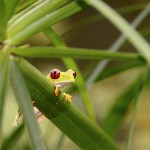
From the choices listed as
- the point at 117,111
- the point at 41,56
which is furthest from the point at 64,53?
the point at 117,111

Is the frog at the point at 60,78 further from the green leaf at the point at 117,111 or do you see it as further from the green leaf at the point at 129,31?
the green leaf at the point at 117,111

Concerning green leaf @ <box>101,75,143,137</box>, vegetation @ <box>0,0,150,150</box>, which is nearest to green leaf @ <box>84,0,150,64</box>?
vegetation @ <box>0,0,150,150</box>

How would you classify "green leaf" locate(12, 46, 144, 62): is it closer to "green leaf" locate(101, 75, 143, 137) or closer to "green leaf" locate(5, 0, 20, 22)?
"green leaf" locate(5, 0, 20, 22)

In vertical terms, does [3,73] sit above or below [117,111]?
above

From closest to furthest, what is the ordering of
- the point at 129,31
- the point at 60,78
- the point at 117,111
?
the point at 129,31, the point at 60,78, the point at 117,111

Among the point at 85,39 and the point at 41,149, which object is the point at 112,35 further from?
the point at 41,149

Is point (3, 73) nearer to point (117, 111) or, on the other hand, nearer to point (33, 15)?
point (33, 15)

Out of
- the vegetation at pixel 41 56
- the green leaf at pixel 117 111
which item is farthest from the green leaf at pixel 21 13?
the green leaf at pixel 117 111

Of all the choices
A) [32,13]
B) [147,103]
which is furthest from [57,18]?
[147,103]
